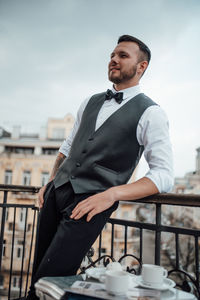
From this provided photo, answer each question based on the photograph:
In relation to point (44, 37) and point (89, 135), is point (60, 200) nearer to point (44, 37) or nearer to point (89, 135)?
point (89, 135)

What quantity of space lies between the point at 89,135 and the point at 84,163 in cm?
15

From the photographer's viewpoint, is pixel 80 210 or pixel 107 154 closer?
pixel 80 210

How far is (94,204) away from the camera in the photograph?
1100mm

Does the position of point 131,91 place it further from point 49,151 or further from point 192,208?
point 192,208

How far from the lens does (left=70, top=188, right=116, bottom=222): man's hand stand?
110 centimetres

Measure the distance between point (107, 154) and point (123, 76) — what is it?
441mm

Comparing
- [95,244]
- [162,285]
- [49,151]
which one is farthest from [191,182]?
[162,285]

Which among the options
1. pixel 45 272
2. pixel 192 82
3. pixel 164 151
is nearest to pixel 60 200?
pixel 45 272

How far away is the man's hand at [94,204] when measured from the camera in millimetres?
1099

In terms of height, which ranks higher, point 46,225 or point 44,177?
point 44,177

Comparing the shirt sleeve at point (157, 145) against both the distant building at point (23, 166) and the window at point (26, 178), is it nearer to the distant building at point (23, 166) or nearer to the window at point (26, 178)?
the distant building at point (23, 166)

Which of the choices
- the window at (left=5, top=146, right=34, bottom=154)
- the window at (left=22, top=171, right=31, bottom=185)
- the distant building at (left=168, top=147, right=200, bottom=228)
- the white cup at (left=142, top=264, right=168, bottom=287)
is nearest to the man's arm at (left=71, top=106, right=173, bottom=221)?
the white cup at (left=142, top=264, right=168, bottom=287)

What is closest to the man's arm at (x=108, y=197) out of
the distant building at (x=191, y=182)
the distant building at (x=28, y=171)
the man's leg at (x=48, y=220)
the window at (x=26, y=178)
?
the man's leg at (x=48, y=220)

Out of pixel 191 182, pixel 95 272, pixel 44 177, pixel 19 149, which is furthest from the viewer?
pixel 191 182
